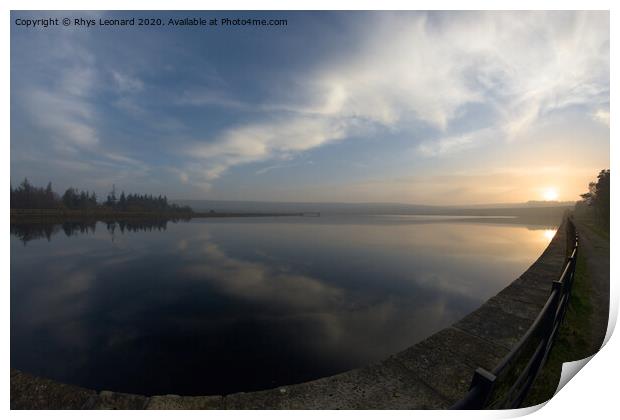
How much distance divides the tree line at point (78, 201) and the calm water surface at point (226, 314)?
7543 centimetres

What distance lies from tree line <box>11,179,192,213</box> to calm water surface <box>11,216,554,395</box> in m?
75.4

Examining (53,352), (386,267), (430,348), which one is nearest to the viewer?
(430,348)

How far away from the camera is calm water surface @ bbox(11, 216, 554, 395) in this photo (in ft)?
15.8

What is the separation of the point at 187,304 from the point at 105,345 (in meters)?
2.28

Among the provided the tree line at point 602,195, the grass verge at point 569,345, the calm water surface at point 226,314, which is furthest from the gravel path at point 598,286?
the calm water surface at point 226,314

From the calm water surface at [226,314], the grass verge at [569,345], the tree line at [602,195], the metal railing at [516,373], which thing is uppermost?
the tree line at [602,195]

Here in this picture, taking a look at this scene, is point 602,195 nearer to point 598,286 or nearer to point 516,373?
point 598,286

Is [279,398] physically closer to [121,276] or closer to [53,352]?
[53,352]

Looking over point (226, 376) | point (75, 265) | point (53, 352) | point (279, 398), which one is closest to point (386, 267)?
point (226, 376)

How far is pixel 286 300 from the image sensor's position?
8180mm

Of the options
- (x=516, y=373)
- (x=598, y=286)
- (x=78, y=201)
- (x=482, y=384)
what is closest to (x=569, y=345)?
(x=516, y=373)

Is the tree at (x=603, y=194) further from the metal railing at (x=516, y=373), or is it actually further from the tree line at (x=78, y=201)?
the tree line at (x=78, y=201)

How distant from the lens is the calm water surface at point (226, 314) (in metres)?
4.81

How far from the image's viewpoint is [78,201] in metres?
74.8
